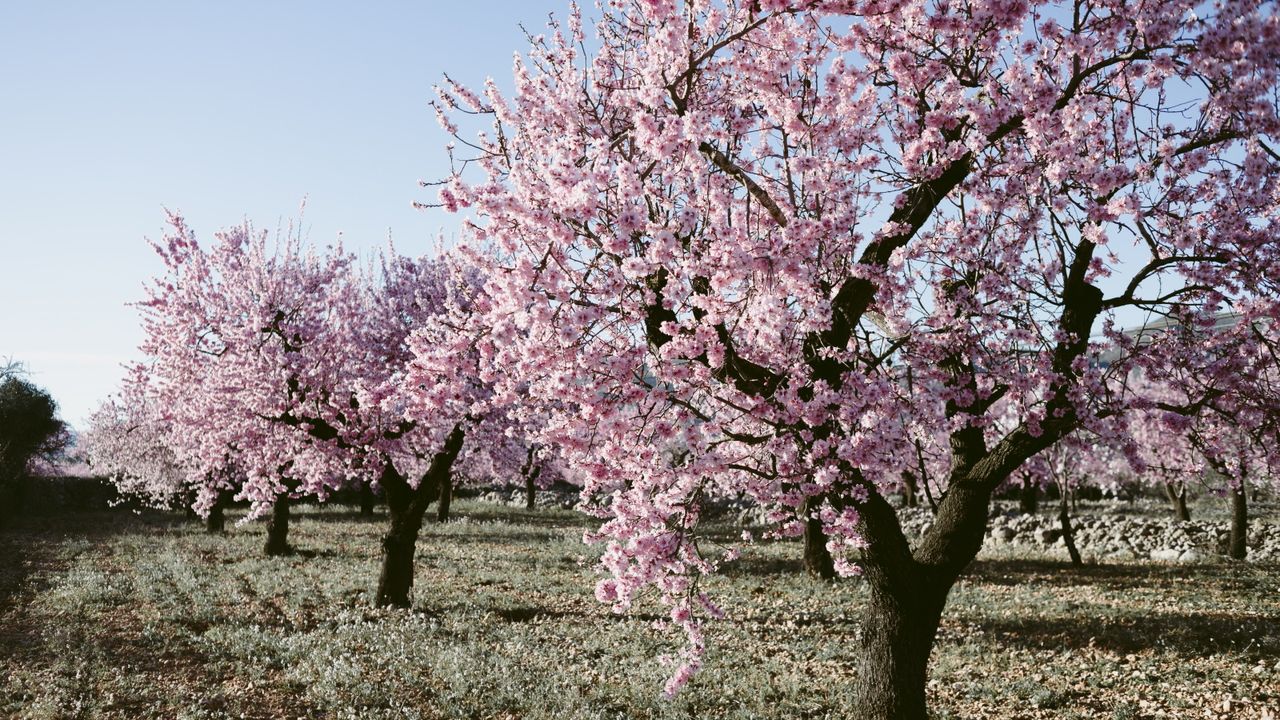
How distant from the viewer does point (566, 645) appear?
12539 mm

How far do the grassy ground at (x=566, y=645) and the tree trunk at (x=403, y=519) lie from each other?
2.01ft

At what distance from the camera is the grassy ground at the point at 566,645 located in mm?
9602

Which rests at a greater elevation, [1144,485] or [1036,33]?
[1036,33]

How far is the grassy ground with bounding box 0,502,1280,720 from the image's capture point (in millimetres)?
9602

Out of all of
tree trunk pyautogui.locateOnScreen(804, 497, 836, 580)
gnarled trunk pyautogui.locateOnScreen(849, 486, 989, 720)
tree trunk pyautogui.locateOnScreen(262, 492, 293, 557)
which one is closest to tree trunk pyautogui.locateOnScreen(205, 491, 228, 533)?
tree trunk pyautogui.locateOnScreen(262, 492, 293, 557)

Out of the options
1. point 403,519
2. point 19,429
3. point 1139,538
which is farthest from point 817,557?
point 19,429

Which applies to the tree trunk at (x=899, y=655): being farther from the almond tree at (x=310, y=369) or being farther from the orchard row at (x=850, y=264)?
the almond tree at (x=310, y=369)

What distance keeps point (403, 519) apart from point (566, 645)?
503 cm

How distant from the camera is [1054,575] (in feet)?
64.0

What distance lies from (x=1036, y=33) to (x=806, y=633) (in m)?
9.92

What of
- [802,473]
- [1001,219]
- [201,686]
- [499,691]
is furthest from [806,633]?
[201,686]

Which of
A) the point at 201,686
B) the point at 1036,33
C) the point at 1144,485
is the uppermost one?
the point at 1036,33

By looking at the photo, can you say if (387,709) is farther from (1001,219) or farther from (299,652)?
(1001,219)

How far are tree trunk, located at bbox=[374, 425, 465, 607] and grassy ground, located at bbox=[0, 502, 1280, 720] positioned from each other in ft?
2.01
